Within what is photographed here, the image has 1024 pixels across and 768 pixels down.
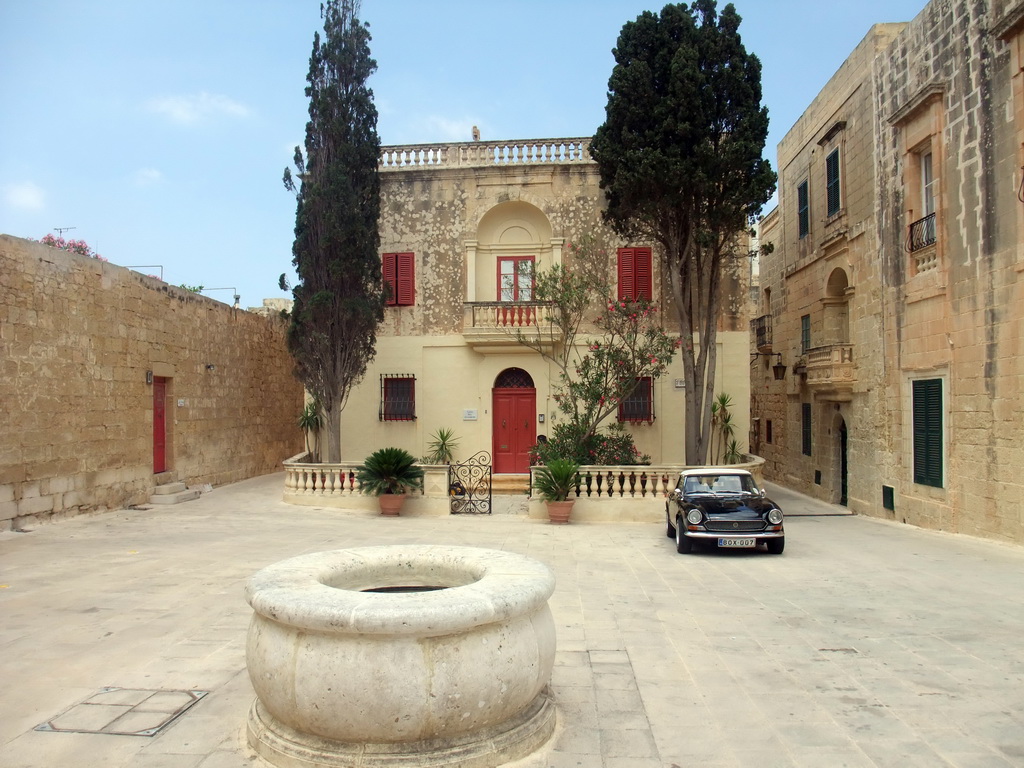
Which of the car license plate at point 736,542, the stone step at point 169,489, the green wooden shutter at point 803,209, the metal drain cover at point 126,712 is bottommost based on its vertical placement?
the metal drain cover at point 126,712

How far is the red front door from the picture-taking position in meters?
19.1

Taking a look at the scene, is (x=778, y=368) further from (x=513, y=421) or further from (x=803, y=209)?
(x=513, y=421)

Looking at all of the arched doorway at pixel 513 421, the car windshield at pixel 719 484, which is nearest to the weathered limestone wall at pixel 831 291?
the car windshield at pixel 719 484

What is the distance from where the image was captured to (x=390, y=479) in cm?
1433

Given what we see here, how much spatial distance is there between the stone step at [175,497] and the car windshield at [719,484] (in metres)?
10.6

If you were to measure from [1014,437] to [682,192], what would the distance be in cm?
763

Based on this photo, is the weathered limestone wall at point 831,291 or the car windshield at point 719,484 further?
the weathered limestone wall at point 831,291

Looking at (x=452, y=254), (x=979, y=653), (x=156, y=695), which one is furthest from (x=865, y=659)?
(x=452, y=254)

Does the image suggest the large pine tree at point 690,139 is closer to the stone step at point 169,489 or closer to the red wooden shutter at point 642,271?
the red wooden shutter at point 642,271

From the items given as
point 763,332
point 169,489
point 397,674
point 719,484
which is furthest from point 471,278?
point 397,674

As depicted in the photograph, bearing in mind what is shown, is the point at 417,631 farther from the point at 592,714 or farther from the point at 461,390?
the point at 461,390

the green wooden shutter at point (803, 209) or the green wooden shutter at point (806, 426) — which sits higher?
the green wooden shutter at point (803, 209)

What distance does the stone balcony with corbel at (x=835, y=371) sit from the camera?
15.8 metres

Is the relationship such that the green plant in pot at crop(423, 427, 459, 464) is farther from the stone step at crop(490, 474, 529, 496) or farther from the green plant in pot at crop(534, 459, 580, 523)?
the green plant in pot at crop(534, 459, 580, 523)
